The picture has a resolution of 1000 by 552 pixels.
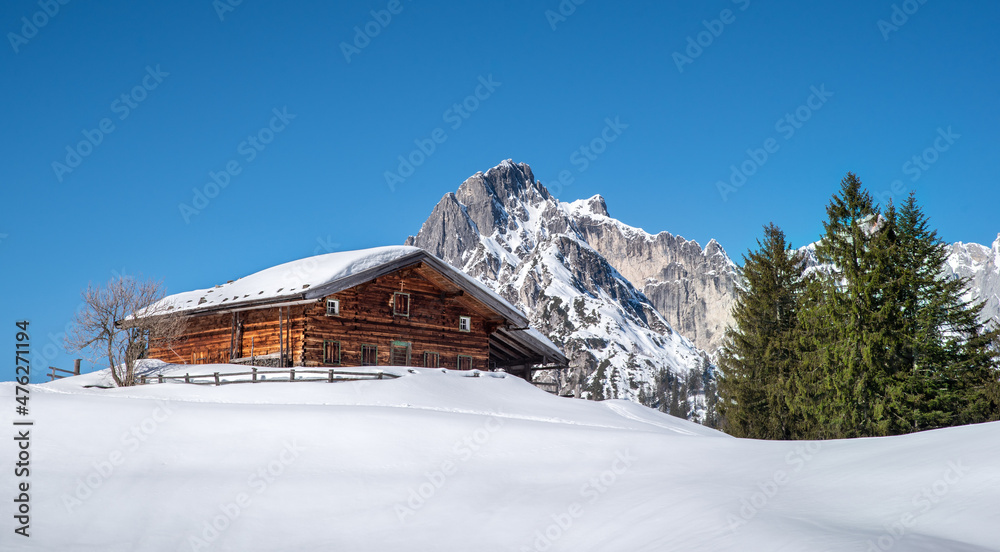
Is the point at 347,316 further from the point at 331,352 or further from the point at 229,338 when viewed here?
the point at 229,338

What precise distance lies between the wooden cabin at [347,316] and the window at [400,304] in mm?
45

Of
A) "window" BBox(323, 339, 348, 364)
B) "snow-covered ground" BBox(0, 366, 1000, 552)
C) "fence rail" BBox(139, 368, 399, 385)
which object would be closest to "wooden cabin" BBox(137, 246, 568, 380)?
"window" BBox(323, 339, 348, 364)

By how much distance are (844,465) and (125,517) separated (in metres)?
11.8

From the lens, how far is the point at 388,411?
1853 cm

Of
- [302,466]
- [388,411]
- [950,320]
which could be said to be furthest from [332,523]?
[950,320]

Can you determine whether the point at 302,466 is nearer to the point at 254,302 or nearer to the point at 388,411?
the point at 388,411

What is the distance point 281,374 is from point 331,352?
3.82 metres

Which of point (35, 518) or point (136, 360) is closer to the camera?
point (35, 518)

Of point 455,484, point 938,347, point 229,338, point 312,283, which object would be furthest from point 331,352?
point 938,347

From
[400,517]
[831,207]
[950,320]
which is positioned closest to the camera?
[400,517]

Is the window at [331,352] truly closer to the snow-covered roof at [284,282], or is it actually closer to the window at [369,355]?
the window at [369,355]

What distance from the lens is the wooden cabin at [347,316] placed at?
1116 inches

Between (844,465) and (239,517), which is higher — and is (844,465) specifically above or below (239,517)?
above

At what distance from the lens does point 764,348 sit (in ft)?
110
